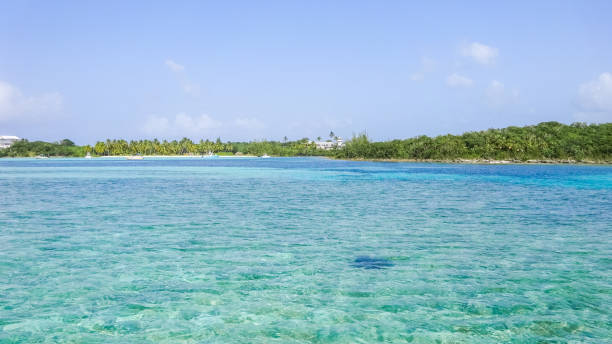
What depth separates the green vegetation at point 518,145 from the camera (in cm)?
14038

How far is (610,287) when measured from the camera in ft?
37.4

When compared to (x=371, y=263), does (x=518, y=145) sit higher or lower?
higher

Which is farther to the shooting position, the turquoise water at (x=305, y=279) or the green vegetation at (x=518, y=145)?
the green vegetation at (x=518, y=145)

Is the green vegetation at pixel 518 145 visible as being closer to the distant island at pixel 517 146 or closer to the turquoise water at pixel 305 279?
the distant island at pixel 517 146

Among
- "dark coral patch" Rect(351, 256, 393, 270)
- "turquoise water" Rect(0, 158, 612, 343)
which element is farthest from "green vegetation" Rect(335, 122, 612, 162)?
"dark coral patch" Rect(351, 256, 393, 270)

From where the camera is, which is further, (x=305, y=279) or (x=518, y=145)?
(x=518, y=145)

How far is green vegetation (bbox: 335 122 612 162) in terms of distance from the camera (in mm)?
140375

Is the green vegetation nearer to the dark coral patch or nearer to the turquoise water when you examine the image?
the turquoise water

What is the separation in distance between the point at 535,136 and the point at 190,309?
166881mm

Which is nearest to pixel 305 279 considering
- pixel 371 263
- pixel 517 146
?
pixel 371 263

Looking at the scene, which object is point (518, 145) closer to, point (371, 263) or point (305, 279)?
point (371, 263)

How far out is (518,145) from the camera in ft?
487

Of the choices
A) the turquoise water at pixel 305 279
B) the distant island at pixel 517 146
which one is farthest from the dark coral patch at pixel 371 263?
the distant island at pixel 517 146

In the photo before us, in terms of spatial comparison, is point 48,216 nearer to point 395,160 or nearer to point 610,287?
point 610,287
